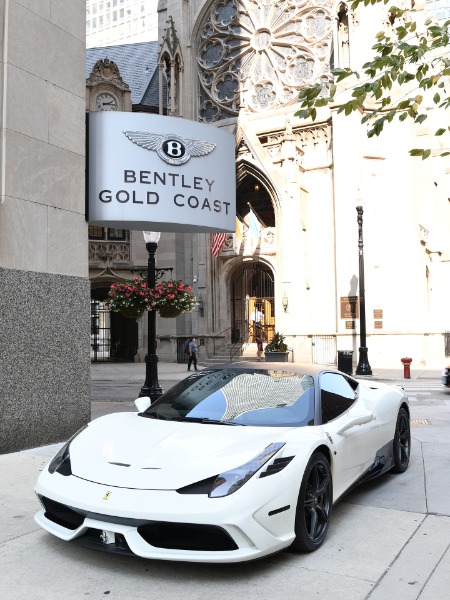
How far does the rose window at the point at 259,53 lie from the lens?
3191 cm

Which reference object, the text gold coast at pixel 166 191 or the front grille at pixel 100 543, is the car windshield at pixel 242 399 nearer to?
the front grille at pixel 100 543

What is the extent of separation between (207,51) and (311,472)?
113 feet

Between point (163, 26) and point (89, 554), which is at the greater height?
point (163, 26)

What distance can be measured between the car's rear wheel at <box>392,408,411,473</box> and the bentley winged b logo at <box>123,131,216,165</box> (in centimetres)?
544

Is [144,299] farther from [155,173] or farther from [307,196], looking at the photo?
[307,196]

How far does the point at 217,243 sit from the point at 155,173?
20.1 metres

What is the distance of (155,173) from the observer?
9.51 meters

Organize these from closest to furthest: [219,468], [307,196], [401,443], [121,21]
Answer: [219,468] → [401,443] → [307,196] → [121,21]

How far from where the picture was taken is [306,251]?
29594mm

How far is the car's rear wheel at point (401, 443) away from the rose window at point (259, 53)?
27485mm

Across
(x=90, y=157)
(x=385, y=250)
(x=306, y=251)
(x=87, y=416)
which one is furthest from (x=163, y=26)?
(x=87, y=416)

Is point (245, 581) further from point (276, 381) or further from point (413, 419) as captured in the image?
point (413, 419)

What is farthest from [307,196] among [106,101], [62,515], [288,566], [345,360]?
[62,515]

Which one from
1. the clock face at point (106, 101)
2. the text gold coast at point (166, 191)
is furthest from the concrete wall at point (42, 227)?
the clock face at point (106, 101)
